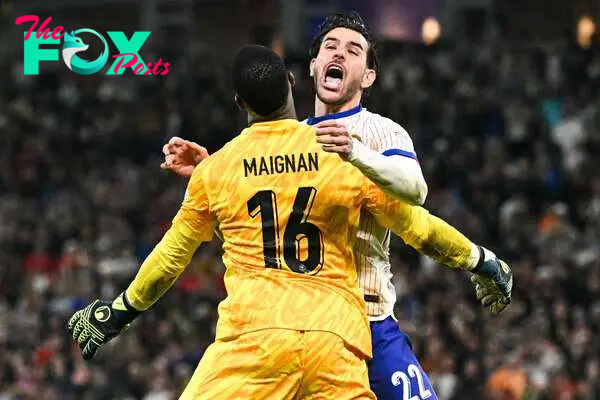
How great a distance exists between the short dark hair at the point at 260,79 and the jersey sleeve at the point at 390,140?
0.46m

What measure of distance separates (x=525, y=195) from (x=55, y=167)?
7.03 metres

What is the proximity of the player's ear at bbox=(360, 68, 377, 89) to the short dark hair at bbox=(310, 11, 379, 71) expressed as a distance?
22 mm

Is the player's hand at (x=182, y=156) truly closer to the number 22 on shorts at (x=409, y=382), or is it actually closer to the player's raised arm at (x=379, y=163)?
the player's raised arm at (x=379, y=163)

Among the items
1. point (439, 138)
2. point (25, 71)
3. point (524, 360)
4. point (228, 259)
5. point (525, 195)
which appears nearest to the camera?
point (228, 259)

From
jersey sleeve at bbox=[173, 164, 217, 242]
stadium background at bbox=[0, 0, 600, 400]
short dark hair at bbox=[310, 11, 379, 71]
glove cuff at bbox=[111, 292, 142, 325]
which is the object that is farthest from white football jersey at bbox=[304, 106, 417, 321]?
stadium background at bbox=[0, 0, 600, 400]

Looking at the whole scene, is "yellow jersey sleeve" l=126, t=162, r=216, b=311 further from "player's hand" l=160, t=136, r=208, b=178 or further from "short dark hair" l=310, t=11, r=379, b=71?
"short dark hair" l=310, t=11, r=379, b=71

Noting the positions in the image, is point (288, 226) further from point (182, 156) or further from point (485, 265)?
point (485, 265)

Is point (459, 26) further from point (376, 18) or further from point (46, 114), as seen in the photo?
point (46, 114)

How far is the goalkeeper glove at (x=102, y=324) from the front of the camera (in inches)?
251

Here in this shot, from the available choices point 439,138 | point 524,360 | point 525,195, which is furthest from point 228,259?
point 439,138

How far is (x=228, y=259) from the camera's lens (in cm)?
588

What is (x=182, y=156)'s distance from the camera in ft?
20.8

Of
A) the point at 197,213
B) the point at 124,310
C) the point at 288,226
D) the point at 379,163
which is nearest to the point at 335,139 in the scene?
the point at 379,163

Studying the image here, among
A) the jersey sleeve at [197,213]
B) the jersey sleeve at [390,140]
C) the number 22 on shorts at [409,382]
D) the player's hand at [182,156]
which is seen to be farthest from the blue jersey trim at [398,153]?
the number 22 on shorts at [409,382]
